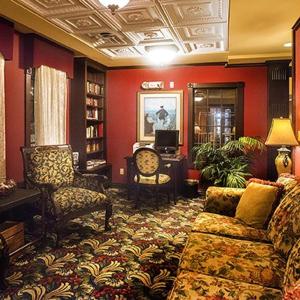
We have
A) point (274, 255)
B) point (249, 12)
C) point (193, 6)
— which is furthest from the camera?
point (193, 6)

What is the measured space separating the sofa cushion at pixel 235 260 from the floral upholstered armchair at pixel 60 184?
1.55 meters

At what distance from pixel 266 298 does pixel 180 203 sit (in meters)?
3.50

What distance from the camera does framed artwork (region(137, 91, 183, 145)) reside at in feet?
18.7

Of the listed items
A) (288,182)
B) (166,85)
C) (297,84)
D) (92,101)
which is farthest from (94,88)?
(288,182)

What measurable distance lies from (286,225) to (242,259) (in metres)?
0.39

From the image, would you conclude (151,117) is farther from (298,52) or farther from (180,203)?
(298,52)

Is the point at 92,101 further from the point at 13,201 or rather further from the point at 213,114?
the point at 13,201

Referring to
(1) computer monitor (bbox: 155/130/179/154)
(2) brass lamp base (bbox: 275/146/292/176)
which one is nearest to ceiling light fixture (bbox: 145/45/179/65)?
(1) computer monitor (bbox: 155/130/179/154)

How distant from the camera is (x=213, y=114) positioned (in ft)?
18.6

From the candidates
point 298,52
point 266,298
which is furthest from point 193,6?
point 266,298

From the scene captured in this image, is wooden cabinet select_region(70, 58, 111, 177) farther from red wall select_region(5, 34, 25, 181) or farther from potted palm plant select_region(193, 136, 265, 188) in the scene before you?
potted palm plant select_region(193, 136, 265, 188)

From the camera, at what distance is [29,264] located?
2656 millimetres

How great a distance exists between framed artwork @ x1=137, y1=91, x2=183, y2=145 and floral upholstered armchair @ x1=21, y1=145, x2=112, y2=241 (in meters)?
2.31

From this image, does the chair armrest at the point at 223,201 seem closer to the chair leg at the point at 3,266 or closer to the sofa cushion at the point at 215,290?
the sofa cushion at the point at 215,290
